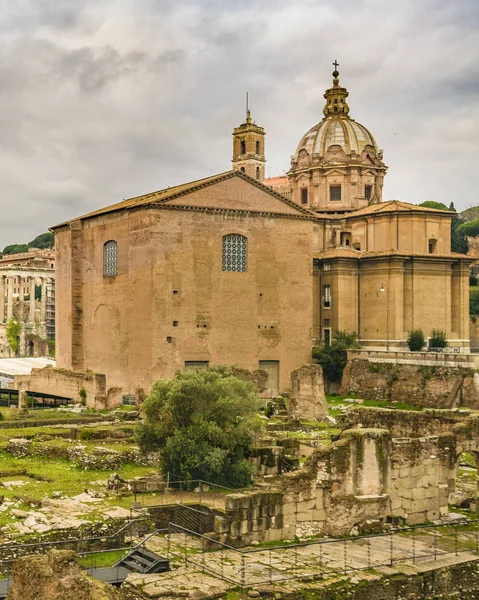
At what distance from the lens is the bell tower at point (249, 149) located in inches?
3413

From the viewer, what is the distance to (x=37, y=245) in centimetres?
15462

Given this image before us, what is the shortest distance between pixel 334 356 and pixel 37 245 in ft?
370

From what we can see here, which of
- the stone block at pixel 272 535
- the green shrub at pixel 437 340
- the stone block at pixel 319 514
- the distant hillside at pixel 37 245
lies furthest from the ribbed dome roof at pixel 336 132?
the distant hillside at pixel 37 245

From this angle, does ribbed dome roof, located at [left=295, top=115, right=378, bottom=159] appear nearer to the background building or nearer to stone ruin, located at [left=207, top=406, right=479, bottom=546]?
the background building

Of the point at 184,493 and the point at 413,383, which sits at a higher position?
the point at 413,383

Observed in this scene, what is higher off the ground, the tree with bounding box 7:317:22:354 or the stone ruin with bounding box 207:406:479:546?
the tree with bounding box 7:317:22:354

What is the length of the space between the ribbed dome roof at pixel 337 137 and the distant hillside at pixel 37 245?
95.4 meters

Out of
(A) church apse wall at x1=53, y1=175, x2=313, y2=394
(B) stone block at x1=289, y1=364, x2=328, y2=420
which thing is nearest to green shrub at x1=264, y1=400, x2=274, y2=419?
(B) stone block at x1=289, y1=364, x2=328, y2=420

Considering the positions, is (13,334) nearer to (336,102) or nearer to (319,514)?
(336,102)

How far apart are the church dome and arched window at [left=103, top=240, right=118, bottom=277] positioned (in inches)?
735

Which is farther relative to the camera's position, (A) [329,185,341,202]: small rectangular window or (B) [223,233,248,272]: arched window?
(A) [329,185,341,202]: small rectangular window

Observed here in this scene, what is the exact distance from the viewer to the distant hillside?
15300 centimetres

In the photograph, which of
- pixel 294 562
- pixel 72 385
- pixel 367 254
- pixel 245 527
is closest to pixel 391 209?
pixel 367 254

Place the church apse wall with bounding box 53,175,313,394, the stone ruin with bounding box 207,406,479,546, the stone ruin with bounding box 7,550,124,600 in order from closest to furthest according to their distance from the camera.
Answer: the stone ruin with bounding box 7,550,124,600, the stone ruin with bounding box 207,406,479,546, the church apse wall with bounding box 53,175,313,394
